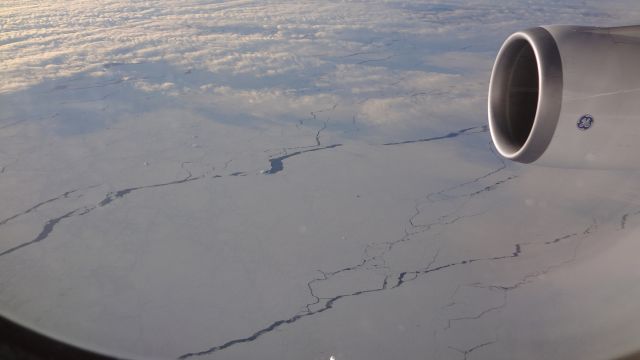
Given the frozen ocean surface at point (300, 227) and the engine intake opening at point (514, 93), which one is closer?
the frozen ocean surface at point (300, 227)

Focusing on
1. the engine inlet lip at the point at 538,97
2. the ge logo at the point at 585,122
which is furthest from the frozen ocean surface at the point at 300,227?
the ge logo at the point at 585,122

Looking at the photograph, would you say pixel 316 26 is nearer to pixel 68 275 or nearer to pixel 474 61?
pixel 474 61

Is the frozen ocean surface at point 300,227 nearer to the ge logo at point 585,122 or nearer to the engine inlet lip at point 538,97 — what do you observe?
the engine inlet lip at point 538,97

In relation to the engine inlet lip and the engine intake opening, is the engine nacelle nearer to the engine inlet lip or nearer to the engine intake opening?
the engine inlet lip

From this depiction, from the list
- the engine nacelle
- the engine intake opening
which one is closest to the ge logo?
the engine nacelle

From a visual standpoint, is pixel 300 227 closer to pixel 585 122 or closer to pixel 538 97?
pixel 538 97

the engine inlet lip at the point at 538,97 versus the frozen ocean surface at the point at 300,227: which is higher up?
the engine inlet lip at the point at 538,97

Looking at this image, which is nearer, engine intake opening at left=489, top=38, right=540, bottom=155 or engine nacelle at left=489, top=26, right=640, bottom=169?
engine nacelle at left=489, top=26, right=640, bottom=169
